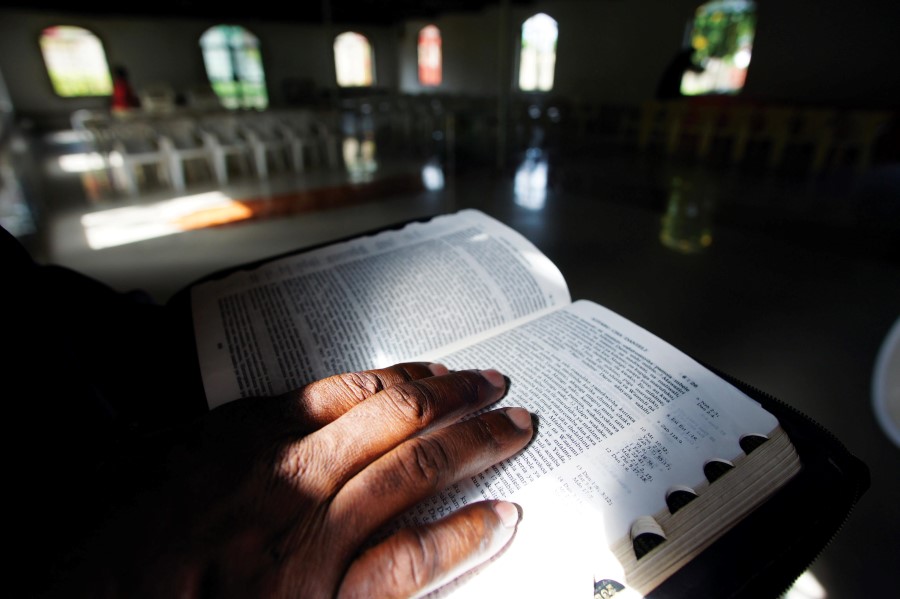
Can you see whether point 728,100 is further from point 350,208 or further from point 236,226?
point 236,226

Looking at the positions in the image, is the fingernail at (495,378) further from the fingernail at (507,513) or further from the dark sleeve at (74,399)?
the dark sleeve at (74,399)

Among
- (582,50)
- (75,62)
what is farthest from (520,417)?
(75,62)

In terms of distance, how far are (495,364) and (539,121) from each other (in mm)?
5696

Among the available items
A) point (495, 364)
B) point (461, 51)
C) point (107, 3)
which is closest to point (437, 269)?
point (495, 364)

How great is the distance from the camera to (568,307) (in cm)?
60

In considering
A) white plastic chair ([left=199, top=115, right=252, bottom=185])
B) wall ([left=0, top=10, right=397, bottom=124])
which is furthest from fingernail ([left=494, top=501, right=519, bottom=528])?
wall ([left=0, top=10, right=397, bottom=124])

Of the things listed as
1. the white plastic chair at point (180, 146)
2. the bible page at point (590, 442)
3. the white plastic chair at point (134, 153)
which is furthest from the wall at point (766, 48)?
the bible page at point (590, 442)

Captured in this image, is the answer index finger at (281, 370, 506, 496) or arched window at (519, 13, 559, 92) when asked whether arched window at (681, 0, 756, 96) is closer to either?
arched window at (519, 13, 559, 92)

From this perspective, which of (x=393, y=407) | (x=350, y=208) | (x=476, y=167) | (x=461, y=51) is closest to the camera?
(x=393, y=407)

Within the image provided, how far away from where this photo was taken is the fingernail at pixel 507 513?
0.33 metres

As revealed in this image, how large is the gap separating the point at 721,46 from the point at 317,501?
22.3 feet

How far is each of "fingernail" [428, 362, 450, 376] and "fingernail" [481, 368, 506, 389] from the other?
0.04m

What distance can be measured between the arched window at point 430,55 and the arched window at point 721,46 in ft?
22.1

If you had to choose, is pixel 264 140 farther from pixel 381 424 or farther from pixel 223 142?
pixel 381 424
